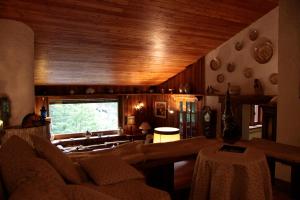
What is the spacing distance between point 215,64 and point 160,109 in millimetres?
2801

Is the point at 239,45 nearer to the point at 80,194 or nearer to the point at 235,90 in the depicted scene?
the point at 235,90

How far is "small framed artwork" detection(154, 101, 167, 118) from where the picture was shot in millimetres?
8146

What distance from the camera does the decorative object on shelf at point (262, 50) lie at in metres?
4.93

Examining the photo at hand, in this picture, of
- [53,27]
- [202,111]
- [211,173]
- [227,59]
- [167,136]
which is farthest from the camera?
[202,111]

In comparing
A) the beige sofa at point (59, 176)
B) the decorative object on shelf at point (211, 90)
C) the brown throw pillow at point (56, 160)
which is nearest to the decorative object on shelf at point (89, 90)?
the decorative object on shelf at point (211, 90)

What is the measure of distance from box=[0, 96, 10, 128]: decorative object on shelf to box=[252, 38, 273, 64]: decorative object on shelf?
473cm

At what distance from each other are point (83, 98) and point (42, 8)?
4.43 m

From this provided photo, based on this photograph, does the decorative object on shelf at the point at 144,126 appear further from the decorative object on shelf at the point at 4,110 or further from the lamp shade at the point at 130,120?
the decorative object on shelf at the point at 4,110

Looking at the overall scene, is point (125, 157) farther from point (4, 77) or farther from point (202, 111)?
point (202, 111)

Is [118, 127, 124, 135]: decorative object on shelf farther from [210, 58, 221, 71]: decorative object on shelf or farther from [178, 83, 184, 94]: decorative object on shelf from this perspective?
[210, 58, 221, 71]: decorative object on shelf

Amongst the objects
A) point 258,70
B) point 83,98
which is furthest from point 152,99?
point 258,70

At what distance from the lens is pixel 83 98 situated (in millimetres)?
7672

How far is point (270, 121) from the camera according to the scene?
418cm

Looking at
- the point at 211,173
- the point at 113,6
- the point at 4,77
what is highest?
the point at 113,6
